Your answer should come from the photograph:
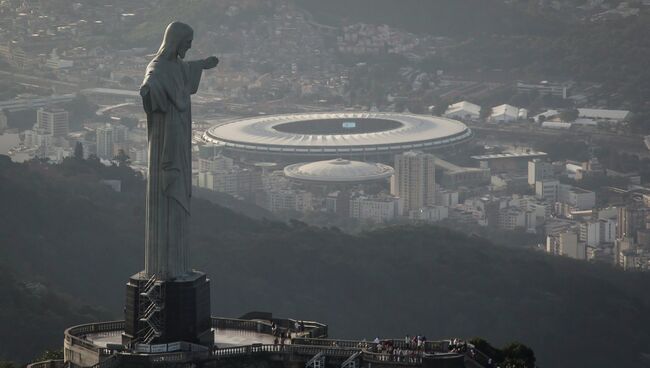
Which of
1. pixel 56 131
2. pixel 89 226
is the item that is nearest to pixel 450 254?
pixel 89 226

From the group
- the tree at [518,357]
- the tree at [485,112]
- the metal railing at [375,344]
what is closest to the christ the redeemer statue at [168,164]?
the metal railing at [375,344]

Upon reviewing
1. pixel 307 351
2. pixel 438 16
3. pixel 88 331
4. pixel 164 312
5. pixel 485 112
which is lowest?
pixel 485 112

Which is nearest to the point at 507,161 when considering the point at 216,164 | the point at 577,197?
the point at 577,197

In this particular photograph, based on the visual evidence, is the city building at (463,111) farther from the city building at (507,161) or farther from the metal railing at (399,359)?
the metal railing at (399,359)

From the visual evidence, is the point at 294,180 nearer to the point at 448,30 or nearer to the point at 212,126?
the point at 212,126

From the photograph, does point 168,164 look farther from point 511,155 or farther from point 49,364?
point 511,155

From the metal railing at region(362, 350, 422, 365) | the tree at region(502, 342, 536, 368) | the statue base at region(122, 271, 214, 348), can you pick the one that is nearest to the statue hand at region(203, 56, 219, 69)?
the statue base at region(122, 271, 214, 348)

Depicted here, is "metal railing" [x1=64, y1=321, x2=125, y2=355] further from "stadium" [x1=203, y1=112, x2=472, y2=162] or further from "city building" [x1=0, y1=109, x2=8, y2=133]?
"city building" [x1=0, y1=109, x2=8, y2=133]
